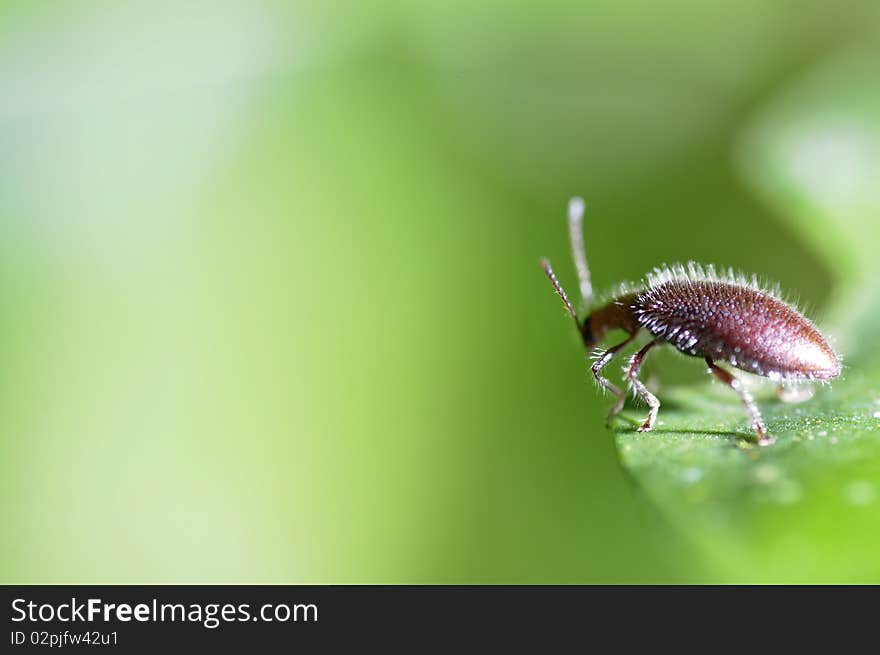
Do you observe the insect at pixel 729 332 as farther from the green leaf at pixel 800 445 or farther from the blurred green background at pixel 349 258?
the blurred green background at pixel 349 258

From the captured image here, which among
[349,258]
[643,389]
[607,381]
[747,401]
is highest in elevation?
[349,258]

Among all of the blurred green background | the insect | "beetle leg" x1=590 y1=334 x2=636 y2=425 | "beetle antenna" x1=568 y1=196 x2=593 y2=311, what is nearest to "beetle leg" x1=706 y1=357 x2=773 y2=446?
the insect

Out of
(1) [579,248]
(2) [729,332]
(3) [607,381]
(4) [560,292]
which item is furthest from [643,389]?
(1) [579,248]

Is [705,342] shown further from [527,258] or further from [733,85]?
[733,85]

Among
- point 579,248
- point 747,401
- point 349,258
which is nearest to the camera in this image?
point 747,401

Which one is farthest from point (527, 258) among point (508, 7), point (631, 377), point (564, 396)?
point (508, 7)

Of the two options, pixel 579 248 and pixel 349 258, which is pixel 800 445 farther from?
pixel 349 258

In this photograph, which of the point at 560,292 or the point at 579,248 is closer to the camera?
the point at 560,292
